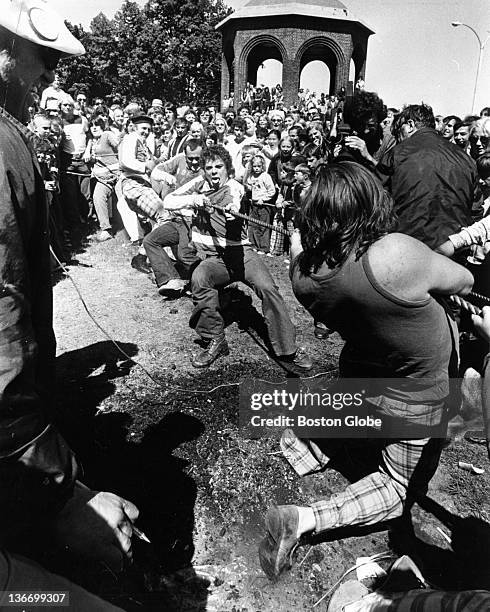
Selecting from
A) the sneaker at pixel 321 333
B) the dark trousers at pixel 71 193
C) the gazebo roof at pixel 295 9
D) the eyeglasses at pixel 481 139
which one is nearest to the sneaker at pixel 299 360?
the sneaker at pixel 321 333

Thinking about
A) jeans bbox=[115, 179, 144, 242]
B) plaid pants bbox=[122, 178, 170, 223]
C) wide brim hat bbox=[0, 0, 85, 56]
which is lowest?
jeans bbox=[115, 179, 144, 242]

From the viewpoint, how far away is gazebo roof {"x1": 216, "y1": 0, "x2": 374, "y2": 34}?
82.5 feet

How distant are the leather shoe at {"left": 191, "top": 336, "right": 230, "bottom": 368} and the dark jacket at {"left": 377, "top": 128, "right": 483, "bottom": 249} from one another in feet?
6.57

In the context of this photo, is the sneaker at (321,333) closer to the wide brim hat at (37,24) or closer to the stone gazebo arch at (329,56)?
the wide brim hat at (37,24)

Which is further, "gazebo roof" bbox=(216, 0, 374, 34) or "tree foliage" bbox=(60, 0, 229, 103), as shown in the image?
"gazebo roof" bbox=(216, 0, 374, 34)

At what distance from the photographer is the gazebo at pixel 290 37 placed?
2721cm

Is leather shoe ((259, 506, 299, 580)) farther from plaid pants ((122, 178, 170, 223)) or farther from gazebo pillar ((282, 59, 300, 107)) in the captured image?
gazebo pillar ((282, 59, 300, 107))

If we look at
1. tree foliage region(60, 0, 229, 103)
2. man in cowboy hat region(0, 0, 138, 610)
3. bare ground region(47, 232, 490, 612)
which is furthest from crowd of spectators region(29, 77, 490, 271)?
man in cowboy hat region(0, 0, 138, 610)

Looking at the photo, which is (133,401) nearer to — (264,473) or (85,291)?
(264,473)

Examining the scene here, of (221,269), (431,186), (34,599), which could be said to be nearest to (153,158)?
(221,269)

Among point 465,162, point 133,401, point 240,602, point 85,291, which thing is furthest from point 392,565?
point 85,291

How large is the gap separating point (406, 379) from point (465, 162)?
228cm

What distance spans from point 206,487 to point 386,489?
3.62 feet

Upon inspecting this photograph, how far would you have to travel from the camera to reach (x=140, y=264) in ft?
23.3
